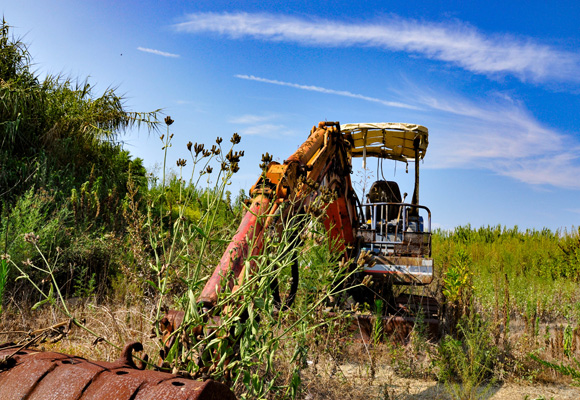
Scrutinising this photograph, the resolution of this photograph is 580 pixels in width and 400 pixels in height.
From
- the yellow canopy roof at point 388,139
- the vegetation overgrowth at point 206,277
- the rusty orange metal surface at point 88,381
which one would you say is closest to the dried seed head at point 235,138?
the vegetation overgrowth at point 206,277

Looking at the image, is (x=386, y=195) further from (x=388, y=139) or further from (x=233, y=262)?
(x=233, y=262)

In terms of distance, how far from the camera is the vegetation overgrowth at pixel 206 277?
2107 mm

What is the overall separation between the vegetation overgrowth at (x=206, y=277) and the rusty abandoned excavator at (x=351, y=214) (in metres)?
0.12

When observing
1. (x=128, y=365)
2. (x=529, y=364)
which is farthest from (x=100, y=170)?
(x=128, y=365)

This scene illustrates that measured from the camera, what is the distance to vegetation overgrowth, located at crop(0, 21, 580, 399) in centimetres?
211

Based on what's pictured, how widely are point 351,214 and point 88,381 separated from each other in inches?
157

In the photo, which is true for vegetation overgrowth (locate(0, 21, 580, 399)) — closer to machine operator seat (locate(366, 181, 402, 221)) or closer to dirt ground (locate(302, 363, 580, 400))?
dirt ground (locate(302, 363, 580, 400))

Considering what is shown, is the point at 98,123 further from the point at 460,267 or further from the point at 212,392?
the point at 212,392

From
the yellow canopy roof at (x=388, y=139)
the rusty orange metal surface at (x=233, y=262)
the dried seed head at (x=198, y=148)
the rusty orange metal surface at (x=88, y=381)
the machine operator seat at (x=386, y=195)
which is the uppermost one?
the yellow canopy roof at (x=388, y=139)

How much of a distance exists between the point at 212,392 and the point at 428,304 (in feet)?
17.4

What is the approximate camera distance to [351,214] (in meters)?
5.38

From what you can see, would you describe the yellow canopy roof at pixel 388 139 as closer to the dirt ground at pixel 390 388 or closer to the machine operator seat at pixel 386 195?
the machine operator seat at pixel 386 195

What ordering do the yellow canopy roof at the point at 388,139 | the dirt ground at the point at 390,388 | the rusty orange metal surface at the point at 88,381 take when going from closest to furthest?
1. the rusty orange metal surface at the point at 88,381
2. the dirt ground at the point at 390,388
3. the yellow canopy roof at the point at 388,139

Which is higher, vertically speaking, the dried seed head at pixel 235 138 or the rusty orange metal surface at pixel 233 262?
the dried seed head at pixel 235 138
